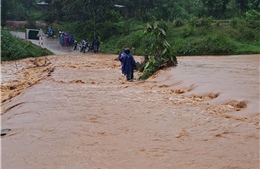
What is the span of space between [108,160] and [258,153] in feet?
6.22

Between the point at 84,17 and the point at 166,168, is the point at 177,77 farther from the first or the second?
the point at 84,17

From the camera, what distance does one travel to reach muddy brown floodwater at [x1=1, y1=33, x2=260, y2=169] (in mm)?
4609

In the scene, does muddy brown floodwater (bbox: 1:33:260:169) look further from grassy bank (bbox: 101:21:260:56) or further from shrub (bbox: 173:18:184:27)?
shrub (bbox: 173:18:184:27)

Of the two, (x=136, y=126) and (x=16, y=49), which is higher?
(x=16, y=49)

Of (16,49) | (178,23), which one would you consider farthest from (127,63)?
(178,23)

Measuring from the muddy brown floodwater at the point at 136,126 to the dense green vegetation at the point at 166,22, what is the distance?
1075 cm

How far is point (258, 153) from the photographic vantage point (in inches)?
181

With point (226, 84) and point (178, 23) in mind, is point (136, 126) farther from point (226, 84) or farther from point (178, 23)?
point (178, 23)

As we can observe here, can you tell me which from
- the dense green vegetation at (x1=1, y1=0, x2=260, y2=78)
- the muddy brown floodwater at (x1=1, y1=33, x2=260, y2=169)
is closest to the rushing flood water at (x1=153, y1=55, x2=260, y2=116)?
the muddy brown floodwater at (x1=1, y1=33, x2=260, y2=169)

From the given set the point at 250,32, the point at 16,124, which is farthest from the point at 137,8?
the point at 16,124

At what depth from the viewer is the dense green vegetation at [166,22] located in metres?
23.8

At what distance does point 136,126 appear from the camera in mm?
6223

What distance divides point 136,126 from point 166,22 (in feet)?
74.8

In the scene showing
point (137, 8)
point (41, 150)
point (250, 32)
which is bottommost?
point (41, 150)
